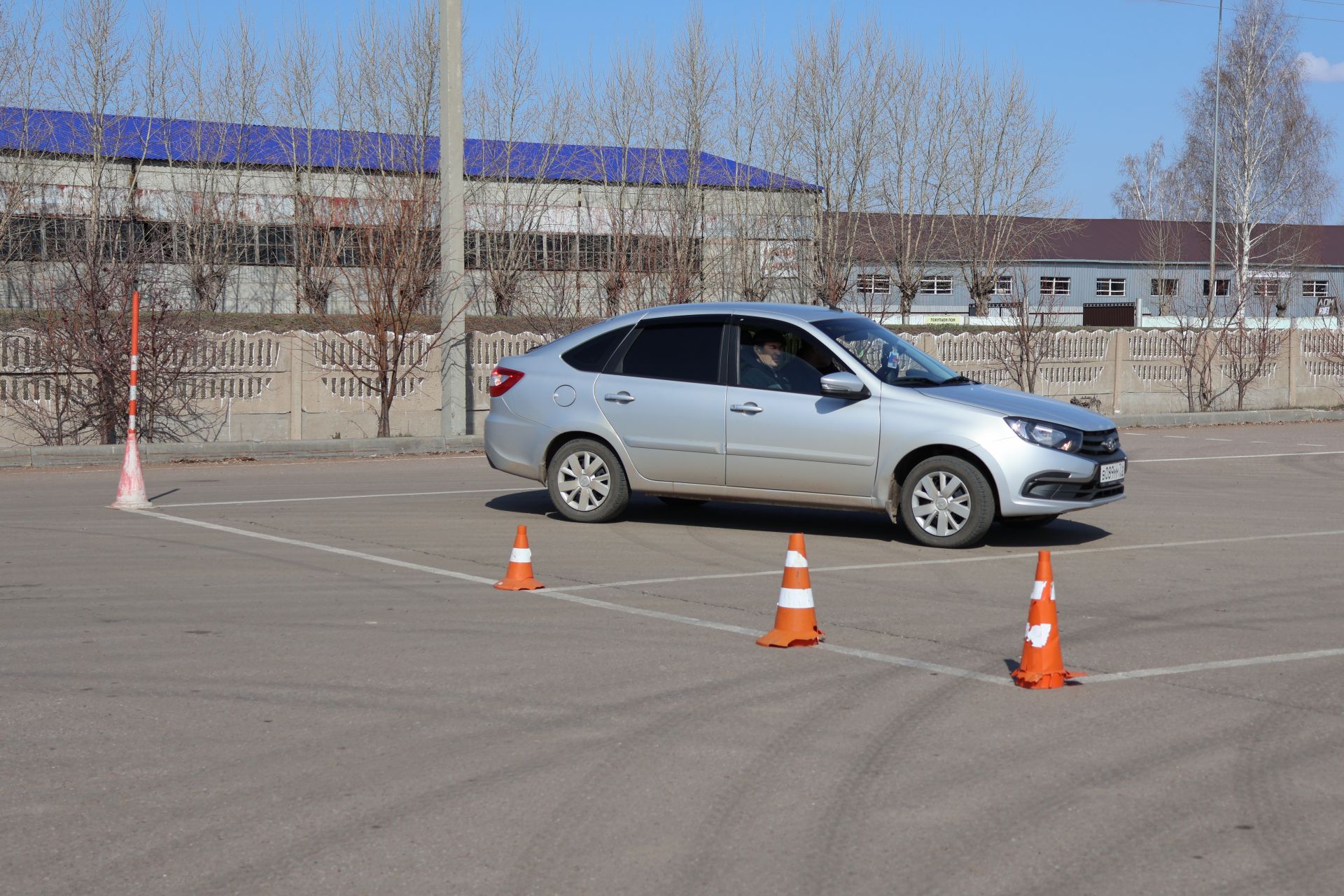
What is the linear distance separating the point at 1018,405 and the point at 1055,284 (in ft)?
209

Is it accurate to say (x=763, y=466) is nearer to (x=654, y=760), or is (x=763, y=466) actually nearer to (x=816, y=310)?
(x=816, y=310)

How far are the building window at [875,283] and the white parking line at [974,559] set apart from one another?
31496 millimetres

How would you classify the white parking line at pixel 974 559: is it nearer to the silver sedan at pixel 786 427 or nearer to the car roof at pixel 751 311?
the silver sedan at pixel 786 427

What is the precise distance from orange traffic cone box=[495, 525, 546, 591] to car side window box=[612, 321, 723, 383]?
2.93 meters

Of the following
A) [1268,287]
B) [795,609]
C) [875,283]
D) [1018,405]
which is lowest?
[795,609]

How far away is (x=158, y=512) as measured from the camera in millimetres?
12297

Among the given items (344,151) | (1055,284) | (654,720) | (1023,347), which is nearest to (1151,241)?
(1055,284)

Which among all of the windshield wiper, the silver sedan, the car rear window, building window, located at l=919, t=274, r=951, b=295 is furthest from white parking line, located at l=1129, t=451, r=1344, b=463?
building window, located at l=919, t=274, r=951, b=295

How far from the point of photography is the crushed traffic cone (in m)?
12.5

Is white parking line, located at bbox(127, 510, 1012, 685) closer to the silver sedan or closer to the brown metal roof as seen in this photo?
the silver sedan

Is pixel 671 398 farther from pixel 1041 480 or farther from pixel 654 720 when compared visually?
pixel 654 720

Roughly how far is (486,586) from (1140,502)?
7102 millimetres

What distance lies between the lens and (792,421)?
35.1ft

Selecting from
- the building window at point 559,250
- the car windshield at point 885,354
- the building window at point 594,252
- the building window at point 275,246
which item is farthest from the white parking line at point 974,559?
the building window at point 275,246
